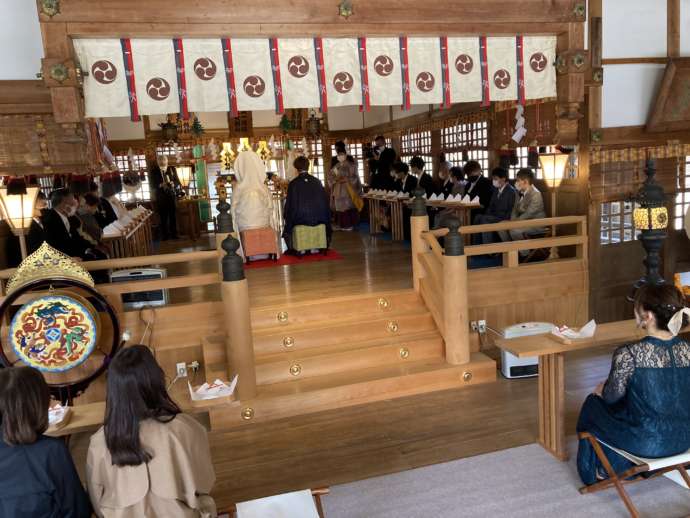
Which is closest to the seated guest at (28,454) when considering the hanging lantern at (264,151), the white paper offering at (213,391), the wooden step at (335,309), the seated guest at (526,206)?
the white paper offering at (213,391)

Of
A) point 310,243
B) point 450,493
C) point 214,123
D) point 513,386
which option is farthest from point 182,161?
point 450,493

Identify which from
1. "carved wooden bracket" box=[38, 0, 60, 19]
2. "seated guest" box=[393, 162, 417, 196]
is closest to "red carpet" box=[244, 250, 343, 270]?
"seated guest" box=[393, 162, 417, 196]

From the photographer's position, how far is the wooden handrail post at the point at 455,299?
582cm

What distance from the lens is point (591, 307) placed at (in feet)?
24.6

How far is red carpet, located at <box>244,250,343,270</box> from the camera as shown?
9.36 m

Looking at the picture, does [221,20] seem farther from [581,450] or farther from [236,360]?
[581,450]

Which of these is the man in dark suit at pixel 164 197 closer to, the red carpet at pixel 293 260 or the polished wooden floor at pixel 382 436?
the red carpet at pixel 293 260

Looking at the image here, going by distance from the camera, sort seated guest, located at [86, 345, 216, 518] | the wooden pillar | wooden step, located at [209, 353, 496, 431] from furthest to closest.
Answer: the wooden pillar, wooden step, located at [209, 353, 496, 431], seated guest, located at [86, 345, 216, 518]

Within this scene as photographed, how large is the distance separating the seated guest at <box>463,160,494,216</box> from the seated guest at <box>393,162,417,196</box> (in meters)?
1.78

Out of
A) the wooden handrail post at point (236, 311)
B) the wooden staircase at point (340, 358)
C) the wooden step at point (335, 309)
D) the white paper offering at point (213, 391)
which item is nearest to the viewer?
the white paper offering at point (213, 391)

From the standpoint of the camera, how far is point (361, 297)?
21.7 feet

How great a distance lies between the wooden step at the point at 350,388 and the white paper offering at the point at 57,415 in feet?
6.01

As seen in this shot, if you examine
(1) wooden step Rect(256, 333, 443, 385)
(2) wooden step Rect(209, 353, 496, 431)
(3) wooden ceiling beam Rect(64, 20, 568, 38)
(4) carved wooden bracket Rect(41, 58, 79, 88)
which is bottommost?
(2) wooden step Rect(209, 353, 496, 431)

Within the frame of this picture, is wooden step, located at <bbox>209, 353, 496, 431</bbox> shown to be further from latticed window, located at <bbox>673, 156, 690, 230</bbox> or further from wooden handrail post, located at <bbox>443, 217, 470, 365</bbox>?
latticed window, located at <bbox>673, 156, 690, 230</bbox>
